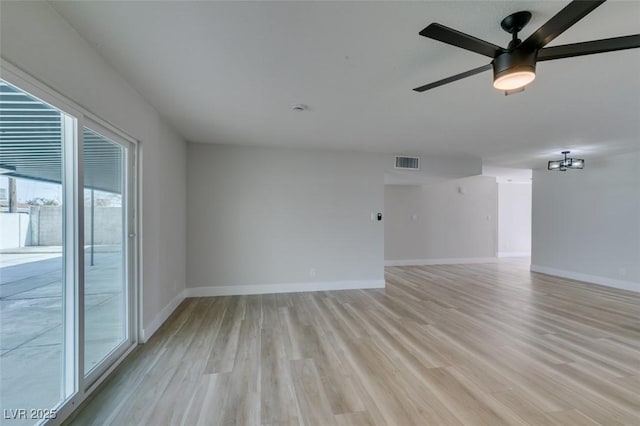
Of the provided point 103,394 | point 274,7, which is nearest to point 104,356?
point 103,394

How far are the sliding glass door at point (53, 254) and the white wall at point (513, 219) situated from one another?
10.1m

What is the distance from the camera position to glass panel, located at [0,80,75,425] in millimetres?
1438

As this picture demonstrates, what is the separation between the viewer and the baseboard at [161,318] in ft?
9.43

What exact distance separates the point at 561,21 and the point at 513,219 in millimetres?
9615

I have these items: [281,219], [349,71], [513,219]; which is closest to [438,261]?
[513,219]

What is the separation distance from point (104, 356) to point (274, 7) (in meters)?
2.93

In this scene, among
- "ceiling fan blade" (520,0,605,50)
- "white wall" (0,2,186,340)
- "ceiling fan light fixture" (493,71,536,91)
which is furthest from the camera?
"ceiling fan light fixture" (493,71,536,91)

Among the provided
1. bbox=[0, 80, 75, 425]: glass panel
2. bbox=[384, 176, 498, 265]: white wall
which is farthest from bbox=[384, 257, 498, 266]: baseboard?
bbox=[0, 80, 75, 425]: glass panel

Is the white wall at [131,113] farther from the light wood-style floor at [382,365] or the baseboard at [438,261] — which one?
the baseboard at [438,261]

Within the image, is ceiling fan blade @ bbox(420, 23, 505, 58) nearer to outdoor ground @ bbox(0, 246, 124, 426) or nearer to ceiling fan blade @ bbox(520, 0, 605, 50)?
ceiling fan blade @ bbox(520, 0, 605, 50)

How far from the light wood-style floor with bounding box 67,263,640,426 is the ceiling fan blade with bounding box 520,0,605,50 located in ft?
7.48

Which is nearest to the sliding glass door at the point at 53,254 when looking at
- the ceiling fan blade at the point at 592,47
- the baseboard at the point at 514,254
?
the ceiling fan blade at the point at 592,47

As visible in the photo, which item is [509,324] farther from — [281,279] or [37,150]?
[37,150]

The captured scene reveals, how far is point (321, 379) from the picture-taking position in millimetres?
2254
